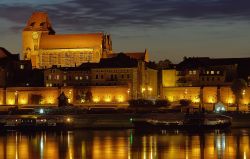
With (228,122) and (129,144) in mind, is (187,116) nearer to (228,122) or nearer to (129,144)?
(228,122)

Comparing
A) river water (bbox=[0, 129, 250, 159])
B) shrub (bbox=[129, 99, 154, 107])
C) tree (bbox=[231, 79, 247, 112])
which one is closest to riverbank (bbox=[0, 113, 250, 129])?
river water (bbox=[0, 129, 250, 159])

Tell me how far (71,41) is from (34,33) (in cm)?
796

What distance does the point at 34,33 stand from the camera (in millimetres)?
116500

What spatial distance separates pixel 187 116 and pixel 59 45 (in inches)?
2089

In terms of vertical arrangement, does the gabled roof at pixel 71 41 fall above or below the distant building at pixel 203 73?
above

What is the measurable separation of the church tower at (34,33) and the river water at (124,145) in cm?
5686

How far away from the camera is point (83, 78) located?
93625mm

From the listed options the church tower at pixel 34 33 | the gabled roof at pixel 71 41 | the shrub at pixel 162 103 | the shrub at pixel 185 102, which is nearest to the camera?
the shrub at pixel 162 103

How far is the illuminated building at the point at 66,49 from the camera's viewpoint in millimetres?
108925

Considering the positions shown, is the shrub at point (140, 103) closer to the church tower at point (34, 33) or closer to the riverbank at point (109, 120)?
the riverbank at point (109, 120)

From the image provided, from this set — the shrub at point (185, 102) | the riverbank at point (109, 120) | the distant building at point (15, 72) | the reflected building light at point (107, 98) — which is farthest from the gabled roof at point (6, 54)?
the riverbank at point (109, 120)

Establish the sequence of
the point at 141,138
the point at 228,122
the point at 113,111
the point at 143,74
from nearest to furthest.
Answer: the point at 141,138 → the point at 228,122 → the point at 113,111 → the point at 143,74

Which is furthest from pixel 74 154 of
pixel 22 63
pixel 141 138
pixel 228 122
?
pixel 22 63

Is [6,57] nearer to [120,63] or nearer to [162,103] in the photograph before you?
[120,63]
